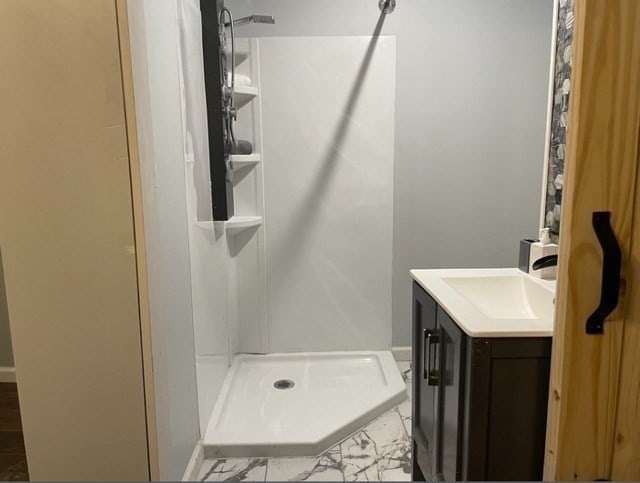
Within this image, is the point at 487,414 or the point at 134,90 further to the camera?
the point at 134,90

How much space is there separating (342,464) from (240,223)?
131cm

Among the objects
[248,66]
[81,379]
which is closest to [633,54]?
[81,379]

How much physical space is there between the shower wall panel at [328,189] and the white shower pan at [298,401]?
147mm

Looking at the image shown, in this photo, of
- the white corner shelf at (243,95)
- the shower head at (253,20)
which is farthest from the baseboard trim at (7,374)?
the shower head at (253,20)

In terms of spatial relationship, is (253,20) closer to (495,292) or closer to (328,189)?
(328,189)

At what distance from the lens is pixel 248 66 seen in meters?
2.60

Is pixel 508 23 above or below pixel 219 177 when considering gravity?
above

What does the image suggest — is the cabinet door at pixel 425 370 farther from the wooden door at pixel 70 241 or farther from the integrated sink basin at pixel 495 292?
the wooden door at pixel 70 241

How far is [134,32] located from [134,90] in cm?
15

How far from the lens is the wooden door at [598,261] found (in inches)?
32.1

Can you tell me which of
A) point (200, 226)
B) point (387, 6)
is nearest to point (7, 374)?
point (200, 226)

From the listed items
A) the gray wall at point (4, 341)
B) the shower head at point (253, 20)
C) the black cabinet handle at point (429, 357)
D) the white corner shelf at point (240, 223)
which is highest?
the shower head at point (253, 20)

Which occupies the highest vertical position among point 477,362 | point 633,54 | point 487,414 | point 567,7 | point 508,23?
point 508,23

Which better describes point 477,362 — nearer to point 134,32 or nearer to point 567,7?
point 134,32
